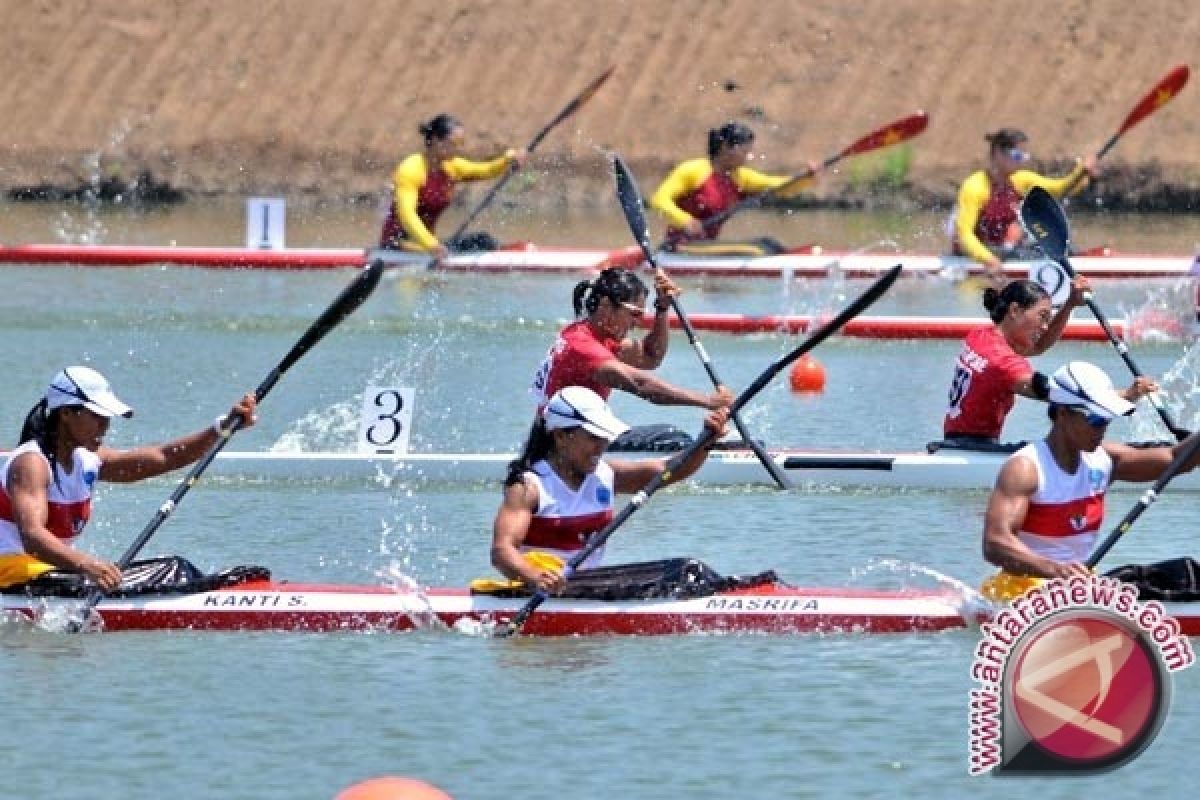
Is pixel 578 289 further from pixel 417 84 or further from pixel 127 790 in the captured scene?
pixel 417 84

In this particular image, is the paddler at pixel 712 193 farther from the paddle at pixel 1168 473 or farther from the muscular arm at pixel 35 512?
the muscular arm at pixel 35 512

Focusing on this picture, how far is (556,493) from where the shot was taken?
11117mm

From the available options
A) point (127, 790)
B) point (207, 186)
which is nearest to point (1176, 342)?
point (127, 790)

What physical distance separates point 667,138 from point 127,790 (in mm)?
25316

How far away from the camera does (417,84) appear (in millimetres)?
35969

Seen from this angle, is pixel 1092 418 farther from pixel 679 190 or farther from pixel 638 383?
pixel 679 190

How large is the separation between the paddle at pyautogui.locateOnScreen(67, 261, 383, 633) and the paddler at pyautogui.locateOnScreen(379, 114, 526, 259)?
989 cm

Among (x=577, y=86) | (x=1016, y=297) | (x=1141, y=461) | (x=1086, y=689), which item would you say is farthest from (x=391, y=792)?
(x=577, y=86)

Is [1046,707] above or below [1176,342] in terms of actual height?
above

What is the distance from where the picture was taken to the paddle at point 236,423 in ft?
36.8

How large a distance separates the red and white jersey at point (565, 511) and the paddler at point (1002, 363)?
2790 millimetres

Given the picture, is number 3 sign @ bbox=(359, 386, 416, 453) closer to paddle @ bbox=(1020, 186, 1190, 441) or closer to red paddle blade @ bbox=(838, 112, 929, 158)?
paddle @ bbox=(1020, 186, 1190, 441)

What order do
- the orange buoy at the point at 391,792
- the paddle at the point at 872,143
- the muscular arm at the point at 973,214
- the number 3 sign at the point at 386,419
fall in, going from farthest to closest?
the muscular arm at the point at 973,214 < the paddle at the point at 872,143 < the number 3 sign at the point at 386,419 < the orange buoy at the point at 391,792

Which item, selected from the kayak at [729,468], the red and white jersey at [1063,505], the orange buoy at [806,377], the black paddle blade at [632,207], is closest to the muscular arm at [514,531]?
the red and white jersey at [1063,505]
